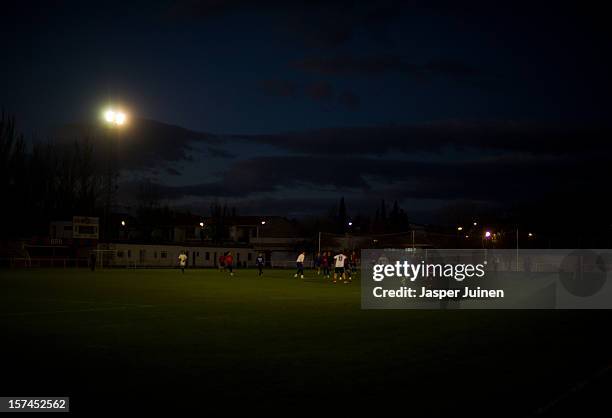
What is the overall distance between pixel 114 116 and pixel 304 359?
134ft

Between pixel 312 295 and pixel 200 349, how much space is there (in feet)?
51.3

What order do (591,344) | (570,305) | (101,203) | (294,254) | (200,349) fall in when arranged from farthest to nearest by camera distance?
(294,254), (101,203), (570,305), (591,344), (200,349)

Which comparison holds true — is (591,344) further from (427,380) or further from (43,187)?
(43,187)

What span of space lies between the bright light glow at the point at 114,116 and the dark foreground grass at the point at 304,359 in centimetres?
3036

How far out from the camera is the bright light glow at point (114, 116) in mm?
47438

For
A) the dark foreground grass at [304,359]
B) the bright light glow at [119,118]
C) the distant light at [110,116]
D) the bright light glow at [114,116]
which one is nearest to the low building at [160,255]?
the bright light glow at [119,118]

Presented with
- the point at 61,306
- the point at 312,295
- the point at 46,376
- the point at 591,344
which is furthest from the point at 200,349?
the point at 312,295

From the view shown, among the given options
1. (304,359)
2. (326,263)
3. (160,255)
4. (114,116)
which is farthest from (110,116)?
(304,359)

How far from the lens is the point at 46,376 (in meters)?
8.88

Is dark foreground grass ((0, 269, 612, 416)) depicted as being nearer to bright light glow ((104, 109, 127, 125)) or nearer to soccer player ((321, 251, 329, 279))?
soccer player ((321, 251, 329, 279))

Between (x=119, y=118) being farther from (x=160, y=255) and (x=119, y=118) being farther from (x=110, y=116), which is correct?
(x=160, y=255)

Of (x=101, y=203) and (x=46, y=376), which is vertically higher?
(x=101, y=203)

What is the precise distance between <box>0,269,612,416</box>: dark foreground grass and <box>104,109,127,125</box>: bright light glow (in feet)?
99.6

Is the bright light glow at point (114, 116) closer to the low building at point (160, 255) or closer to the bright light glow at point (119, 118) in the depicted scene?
the bright light glow at point (119, 118)
